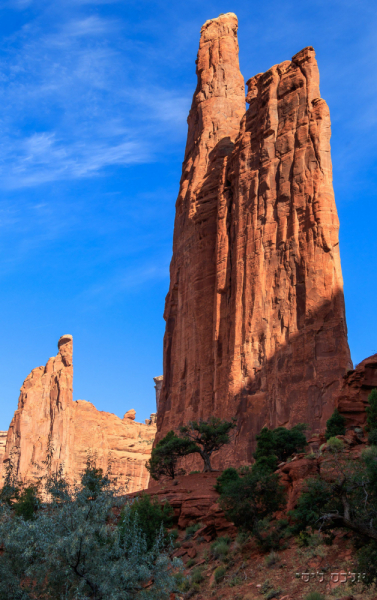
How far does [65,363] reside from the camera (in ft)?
334

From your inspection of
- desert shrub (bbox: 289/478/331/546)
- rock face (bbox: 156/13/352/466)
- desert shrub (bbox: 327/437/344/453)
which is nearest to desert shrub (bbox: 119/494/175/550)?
desert shrub (bbox: 289/478/331/546)

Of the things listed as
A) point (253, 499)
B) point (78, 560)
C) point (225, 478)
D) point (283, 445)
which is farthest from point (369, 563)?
point (283, 445)

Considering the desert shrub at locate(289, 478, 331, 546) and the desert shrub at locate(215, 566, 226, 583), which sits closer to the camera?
the desert shrub at locate(289, 478, 331, 546)

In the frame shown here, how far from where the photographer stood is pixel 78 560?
1480 cm

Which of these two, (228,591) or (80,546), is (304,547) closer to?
(228,591)

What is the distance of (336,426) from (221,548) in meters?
8.32

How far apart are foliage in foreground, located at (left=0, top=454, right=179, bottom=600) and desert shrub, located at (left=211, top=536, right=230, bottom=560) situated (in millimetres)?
8322

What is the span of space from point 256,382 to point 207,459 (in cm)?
942

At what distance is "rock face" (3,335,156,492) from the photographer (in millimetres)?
91188

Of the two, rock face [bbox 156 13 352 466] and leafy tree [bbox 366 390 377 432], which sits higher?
rock face [bbox 156 13 352 466]

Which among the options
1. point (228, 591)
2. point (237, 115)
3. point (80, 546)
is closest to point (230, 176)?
point (237, 115)

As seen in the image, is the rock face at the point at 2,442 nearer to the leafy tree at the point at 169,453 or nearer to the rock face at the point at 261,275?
the rock face at the point at 261,275

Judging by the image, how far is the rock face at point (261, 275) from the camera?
44062mm

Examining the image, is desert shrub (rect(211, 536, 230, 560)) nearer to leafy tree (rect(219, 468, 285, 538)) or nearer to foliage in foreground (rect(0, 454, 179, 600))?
leafy tree (rect(219, 468, 285, 538))
